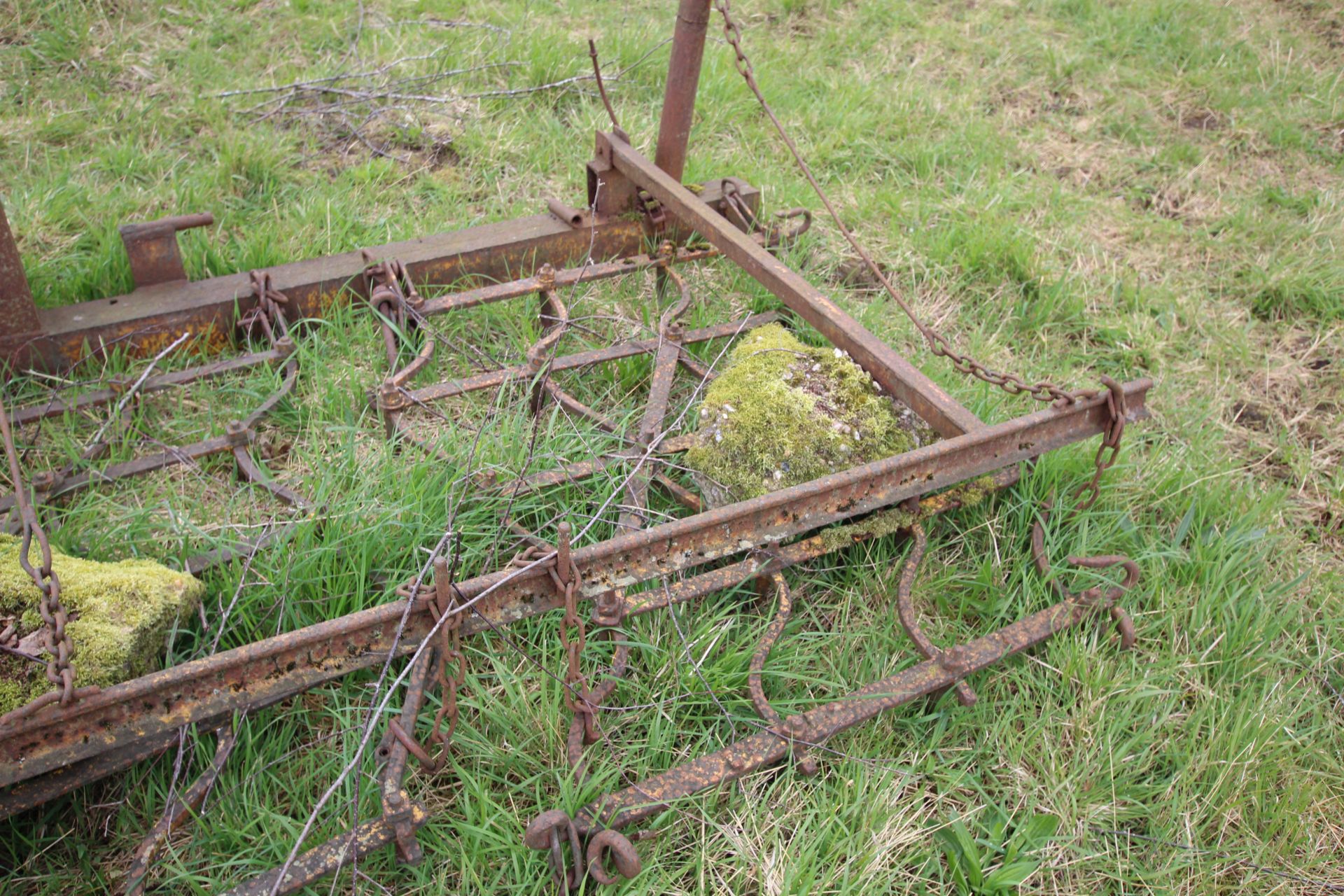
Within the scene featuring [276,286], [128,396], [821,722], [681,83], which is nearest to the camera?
[821,722]

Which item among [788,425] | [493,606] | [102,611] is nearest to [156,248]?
[102,611]

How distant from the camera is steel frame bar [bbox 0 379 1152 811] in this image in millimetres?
1959

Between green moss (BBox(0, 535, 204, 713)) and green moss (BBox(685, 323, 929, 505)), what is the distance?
150 centimetres

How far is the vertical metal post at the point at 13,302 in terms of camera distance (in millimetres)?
3176

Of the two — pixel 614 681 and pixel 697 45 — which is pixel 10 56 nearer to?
pixel 697 45

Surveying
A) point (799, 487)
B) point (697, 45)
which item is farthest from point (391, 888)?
point (697, 45)

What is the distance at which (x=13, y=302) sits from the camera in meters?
3.25

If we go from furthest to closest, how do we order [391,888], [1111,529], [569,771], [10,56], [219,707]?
[10,56] < [1111,529] < [569,771] < [391,888] < [219,707]

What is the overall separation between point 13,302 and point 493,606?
7.21ft

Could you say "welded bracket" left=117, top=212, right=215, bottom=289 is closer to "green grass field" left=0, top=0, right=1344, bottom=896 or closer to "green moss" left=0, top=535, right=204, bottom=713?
"green grass field" left=0, top=0, right=1344, bottom=896

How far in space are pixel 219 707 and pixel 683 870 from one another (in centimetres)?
108

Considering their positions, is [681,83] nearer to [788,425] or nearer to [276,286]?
[788,425]

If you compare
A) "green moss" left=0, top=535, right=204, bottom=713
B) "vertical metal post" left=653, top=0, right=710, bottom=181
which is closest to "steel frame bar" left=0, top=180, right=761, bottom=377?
Answer: "vertical metal post" left=653, top=0, right=710, bottom=181

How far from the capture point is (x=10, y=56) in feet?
16.6
